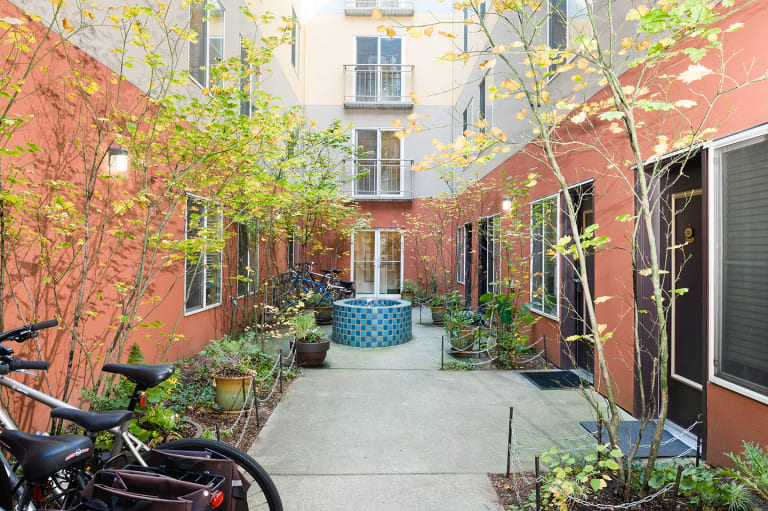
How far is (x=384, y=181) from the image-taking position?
12.7m

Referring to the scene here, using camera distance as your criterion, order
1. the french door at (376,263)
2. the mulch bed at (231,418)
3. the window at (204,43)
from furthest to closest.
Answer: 1. the french door at (376,263)
2. the window at (204,43)
3. the mulch bed at (231,418)

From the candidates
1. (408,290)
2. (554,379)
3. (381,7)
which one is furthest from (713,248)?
(381,7)

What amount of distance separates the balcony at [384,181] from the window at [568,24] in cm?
710

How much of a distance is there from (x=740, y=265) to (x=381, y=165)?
10.5 metres

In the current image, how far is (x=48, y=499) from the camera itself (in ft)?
5.19

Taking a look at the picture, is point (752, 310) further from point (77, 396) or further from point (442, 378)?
point (77, 396)

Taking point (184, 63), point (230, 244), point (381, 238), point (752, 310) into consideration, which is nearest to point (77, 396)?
point (230, 244)

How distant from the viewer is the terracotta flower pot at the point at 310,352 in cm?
557

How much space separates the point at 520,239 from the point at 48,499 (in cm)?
587

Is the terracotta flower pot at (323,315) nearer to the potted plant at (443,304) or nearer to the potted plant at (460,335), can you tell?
the potted plant at (443,304)

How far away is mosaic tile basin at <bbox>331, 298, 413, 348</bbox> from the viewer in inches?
270

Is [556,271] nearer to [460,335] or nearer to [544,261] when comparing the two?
[544,261]

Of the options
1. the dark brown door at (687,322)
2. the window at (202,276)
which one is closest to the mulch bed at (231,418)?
the window at (202,276)

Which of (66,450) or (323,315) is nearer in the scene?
(66,450)
